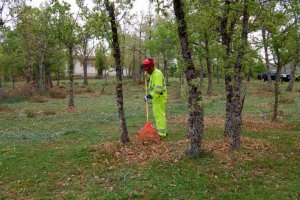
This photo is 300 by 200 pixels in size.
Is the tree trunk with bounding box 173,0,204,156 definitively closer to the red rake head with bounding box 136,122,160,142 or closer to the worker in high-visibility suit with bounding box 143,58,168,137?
the red rake head with bounding box 136,122,160,142

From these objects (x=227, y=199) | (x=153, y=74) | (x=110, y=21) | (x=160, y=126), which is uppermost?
(x=110, y=21)

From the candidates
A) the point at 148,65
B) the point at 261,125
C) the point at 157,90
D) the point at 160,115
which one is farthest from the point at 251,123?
the point at 148,65

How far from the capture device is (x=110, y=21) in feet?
24.5

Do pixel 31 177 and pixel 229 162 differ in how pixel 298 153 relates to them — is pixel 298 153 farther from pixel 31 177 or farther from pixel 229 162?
pixel 31 177

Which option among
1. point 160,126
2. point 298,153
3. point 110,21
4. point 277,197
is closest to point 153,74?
point 160,126

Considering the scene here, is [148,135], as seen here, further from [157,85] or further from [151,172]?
[151,172]

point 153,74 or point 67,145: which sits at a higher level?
point 153,74

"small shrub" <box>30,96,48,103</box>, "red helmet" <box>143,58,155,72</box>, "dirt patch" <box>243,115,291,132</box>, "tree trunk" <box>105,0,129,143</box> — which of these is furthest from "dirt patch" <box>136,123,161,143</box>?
"small shrub" <box>30,96,48,103</box>

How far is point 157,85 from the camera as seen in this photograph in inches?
354

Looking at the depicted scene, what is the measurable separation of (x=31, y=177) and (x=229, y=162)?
4009 mm

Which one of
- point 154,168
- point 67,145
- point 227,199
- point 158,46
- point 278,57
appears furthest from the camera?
point 158,46

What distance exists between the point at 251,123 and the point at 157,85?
4264mm

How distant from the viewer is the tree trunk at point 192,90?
6367 millimetres

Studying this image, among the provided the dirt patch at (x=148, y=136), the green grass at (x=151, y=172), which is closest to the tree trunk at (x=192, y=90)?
the green grass at (x=151, y=172)
